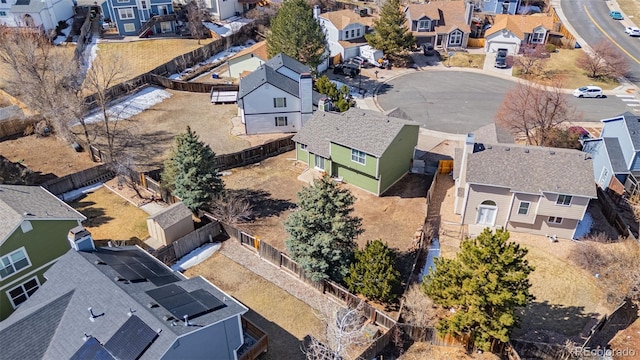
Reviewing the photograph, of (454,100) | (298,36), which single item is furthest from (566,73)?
(298,36)

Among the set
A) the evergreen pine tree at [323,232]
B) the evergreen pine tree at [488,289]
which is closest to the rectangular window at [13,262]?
the evergreen pine tree at [323,232]

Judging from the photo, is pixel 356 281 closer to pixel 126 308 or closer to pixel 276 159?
pixel 126 308

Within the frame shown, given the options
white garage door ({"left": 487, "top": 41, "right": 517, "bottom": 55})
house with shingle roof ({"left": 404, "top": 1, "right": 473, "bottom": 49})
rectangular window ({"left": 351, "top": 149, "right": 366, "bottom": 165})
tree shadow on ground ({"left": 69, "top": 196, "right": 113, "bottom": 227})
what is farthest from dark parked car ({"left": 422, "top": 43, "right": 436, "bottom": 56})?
tree shadow on ground ({"left": 69, "top": 196, "right": 113, "bottom": 227})

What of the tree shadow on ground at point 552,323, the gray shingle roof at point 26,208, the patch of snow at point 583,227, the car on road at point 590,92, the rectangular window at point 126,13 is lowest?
the tree shadow on ground at point 552,323

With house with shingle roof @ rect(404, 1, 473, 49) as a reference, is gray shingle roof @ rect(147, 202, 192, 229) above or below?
below

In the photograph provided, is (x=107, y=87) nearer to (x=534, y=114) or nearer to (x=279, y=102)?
(x=279, y=102)

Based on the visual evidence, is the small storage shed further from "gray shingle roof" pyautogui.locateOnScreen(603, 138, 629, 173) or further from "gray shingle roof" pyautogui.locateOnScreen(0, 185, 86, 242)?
"gray shingle roof" pyautogui.locateOnScreen(603, 138, 629, 173)

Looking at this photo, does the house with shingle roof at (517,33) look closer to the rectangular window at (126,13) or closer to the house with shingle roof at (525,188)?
the house with shingle roof at (525,188)
